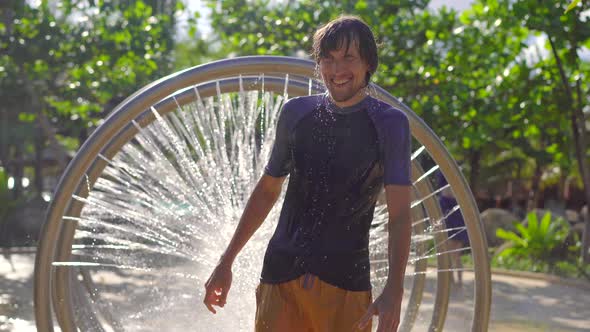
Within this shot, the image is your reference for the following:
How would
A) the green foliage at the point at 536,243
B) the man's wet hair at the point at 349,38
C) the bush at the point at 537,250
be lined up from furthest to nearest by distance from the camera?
the green foliage at the point at 536,243, the bush at the point at 537,250, the man's wet hair at the point at 349,38

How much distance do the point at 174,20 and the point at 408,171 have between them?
1040 centimetres

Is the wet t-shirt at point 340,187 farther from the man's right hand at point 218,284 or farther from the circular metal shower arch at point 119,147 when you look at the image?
the circular metal shower arch at point 119,147

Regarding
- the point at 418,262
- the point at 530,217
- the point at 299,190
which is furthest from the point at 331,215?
the point at 530,217

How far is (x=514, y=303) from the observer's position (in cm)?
850

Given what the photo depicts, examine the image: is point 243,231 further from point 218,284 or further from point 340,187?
point 340,187

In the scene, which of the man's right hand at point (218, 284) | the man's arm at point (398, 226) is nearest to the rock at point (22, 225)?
the man's right hand at point (218, 284)

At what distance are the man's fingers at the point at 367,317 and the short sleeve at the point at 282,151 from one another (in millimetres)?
539

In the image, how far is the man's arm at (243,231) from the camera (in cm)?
273

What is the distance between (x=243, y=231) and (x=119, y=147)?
1185 mm

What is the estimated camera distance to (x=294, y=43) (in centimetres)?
1218

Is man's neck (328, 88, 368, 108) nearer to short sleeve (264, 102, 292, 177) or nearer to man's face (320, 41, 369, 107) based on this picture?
man's face (320, 41, 369, 107)

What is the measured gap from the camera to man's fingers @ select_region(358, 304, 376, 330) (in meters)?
2.38

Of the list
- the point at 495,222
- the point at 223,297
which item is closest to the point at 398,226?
the point at 223,297

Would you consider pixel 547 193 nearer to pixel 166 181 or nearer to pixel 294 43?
pixel 294 43
